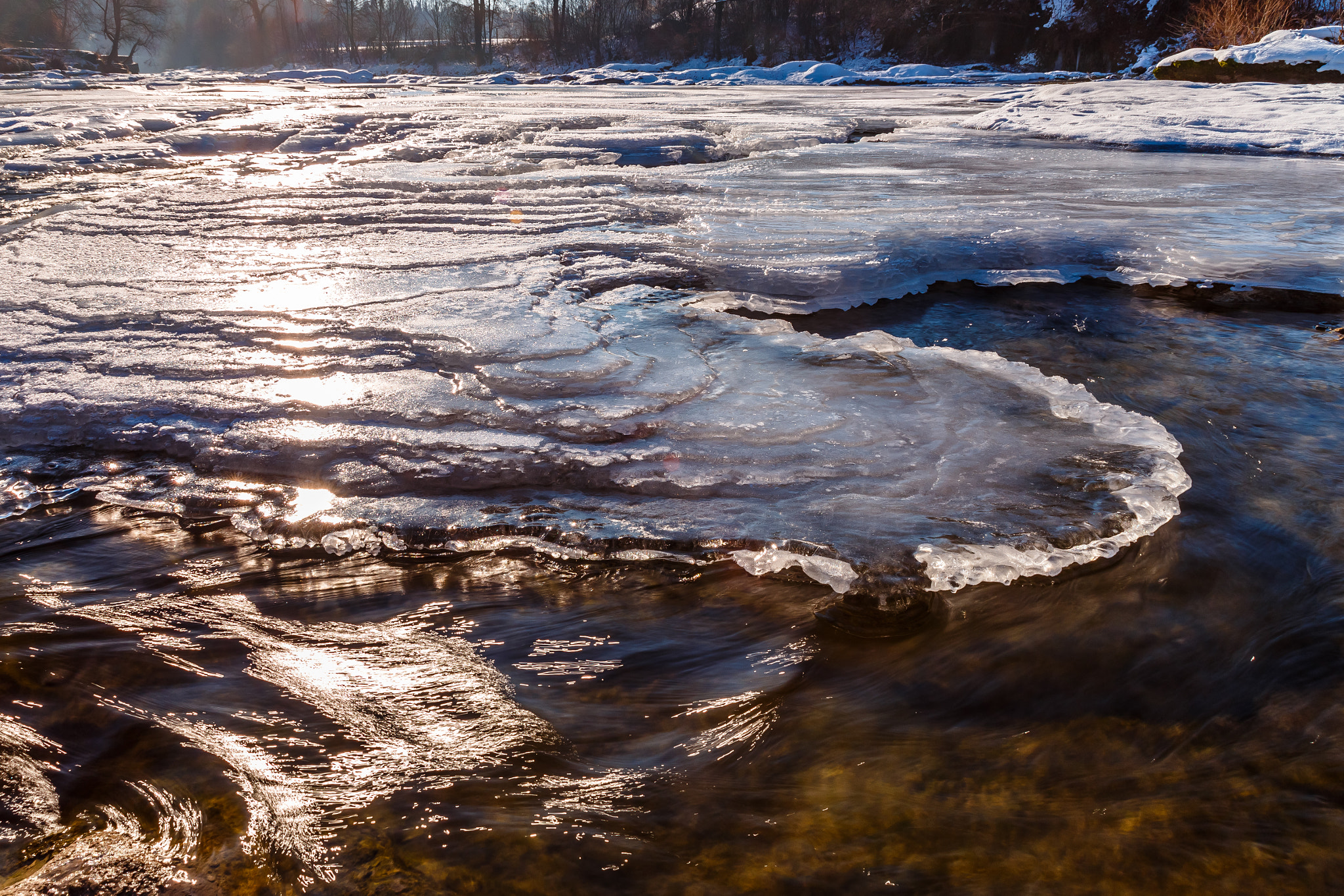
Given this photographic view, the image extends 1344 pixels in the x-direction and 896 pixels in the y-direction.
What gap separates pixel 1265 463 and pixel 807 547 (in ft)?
4.38

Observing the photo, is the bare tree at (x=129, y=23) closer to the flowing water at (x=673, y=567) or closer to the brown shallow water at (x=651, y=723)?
the flowing water at (x=673, y=567)

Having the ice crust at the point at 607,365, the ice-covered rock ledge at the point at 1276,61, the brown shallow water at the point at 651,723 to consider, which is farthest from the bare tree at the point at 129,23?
the brown shallow water at the point at 651,723

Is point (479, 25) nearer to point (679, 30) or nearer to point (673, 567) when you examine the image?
point (679, 30)

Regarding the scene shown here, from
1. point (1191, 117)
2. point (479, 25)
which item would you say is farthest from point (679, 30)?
point (1191, 117)

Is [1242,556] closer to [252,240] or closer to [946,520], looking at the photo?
[946,520]

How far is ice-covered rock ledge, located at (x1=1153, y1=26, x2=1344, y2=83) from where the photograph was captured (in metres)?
9.23

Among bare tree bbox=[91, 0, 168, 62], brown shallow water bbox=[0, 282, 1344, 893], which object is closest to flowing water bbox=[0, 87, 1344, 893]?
brown shallow water bbox=[0, 282, 1344, 893]

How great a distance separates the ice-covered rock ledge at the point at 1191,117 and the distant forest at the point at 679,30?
532 centimetres

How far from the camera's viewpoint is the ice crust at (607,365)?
171 cm

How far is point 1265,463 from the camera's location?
197 cm

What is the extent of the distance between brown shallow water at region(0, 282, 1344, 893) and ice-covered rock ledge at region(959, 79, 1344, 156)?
6.59 m

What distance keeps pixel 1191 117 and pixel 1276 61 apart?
3.82m

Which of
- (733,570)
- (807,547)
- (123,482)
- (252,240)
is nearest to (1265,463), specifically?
(807,547)

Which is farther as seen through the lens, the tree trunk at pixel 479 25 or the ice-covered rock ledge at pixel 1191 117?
the tree trunk at pixel 479 25
